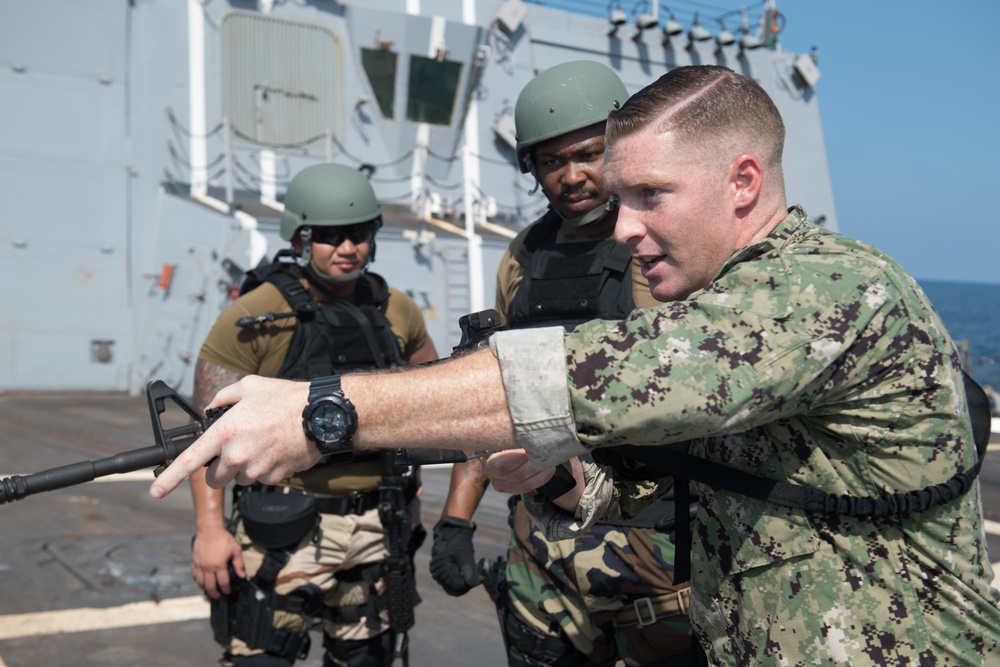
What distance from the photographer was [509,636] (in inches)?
120

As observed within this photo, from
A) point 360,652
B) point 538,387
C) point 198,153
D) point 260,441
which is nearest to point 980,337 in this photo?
point 198,153

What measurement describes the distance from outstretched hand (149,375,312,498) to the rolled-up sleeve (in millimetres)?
327

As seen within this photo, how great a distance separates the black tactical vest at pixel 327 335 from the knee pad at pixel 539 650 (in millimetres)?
1281

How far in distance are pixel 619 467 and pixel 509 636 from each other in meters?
1.22

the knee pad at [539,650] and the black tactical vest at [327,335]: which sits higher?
the black tactical vest at [327,335]

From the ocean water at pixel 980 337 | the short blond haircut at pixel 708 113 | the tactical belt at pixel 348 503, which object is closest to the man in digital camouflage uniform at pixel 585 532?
the tactical belt at pixel 348 503

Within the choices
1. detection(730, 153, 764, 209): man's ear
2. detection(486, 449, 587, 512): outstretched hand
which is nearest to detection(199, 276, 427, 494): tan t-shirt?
detection(486, 449, 587, 512): outstretched hand

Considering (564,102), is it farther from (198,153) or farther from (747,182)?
(198,153)

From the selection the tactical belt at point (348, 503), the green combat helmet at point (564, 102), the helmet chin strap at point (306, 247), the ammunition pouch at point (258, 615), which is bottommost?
the ammunition pouch at point (258, 615)

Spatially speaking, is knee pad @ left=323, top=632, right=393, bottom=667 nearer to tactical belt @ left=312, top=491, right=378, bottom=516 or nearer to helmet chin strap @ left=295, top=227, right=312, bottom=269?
tactical belt @ left=312, top=491, right=378, bottom=516

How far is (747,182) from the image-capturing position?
1.67 meters

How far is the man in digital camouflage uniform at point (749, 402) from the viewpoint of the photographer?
1.35m

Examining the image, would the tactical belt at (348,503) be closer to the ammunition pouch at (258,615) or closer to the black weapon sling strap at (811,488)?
the ammunition pouch at (258,615)

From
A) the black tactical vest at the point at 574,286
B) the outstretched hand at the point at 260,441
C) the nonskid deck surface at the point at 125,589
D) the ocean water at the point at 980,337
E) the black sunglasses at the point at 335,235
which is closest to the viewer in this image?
the outstretched hand at the point at 260,441
